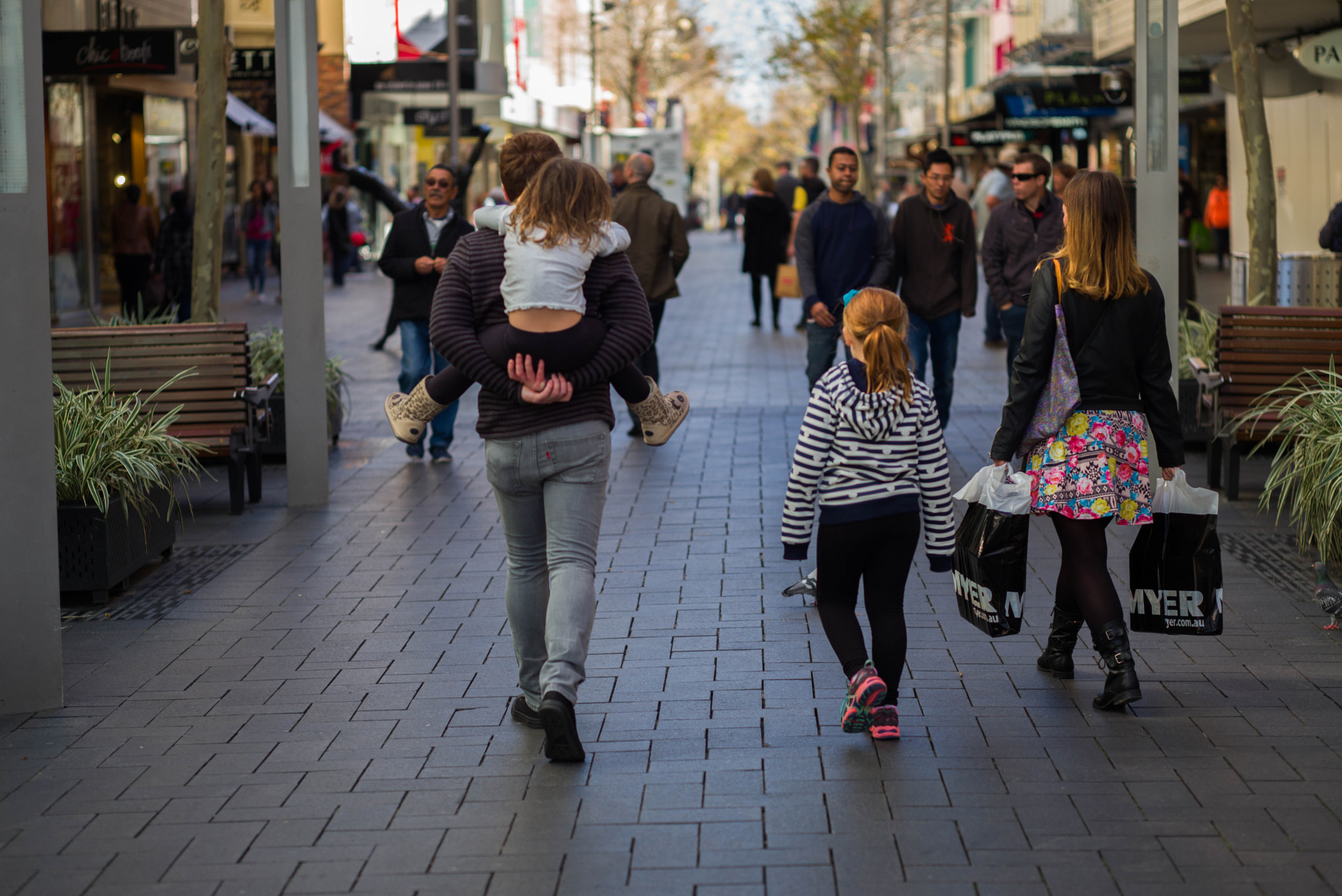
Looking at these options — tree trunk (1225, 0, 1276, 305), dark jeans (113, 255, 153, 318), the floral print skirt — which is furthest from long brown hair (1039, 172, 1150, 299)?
dark jeans (113, 255, 153, 318)

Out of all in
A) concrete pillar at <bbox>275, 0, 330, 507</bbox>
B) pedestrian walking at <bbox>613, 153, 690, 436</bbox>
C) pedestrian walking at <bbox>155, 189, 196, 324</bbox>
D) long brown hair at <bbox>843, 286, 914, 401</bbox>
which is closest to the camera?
long brown hair at <bbox>843, 286, 914, 401</bbox>

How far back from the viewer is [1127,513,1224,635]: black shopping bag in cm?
537

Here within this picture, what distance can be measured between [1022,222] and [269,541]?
5.12 meters

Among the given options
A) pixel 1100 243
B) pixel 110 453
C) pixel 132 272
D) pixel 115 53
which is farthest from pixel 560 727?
pixel 132 272

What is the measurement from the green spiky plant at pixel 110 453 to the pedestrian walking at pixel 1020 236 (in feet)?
17.0

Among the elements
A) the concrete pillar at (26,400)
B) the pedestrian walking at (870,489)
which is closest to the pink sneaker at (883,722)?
the pedestrian walking at (870,489)

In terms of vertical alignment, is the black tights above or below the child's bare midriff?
below

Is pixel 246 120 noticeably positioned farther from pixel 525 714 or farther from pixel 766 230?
pixel 525 714

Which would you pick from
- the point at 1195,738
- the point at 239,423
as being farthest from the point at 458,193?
the point at 1195,738

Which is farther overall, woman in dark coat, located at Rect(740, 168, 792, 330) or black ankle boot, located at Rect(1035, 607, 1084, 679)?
woman in dark coat, located at Rect(740, 168, 792, 330)

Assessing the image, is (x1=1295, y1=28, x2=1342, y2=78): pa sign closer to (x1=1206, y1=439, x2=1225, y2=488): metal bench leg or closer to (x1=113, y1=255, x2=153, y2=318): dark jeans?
(x1=1206, y1=439, x2=1225, y2=488): metal bench leg

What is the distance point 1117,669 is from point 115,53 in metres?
17.7

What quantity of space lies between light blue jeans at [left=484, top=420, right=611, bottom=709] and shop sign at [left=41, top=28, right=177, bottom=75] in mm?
16694

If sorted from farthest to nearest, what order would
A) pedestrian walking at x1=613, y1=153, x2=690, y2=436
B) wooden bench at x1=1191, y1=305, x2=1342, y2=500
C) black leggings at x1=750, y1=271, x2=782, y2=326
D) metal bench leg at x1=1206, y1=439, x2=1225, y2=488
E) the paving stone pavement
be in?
black leggings at x1=750, y1=271, x2=782, y2=326, pedestrian walking at x1=613, y1=153, x2=690, y2=436, wooden bench at x1=1191, y1=305, x2=1342, y2=500, metal bench leg at x1=1206, y1=439, x2=1225, y2=488, the paving stone pavement
